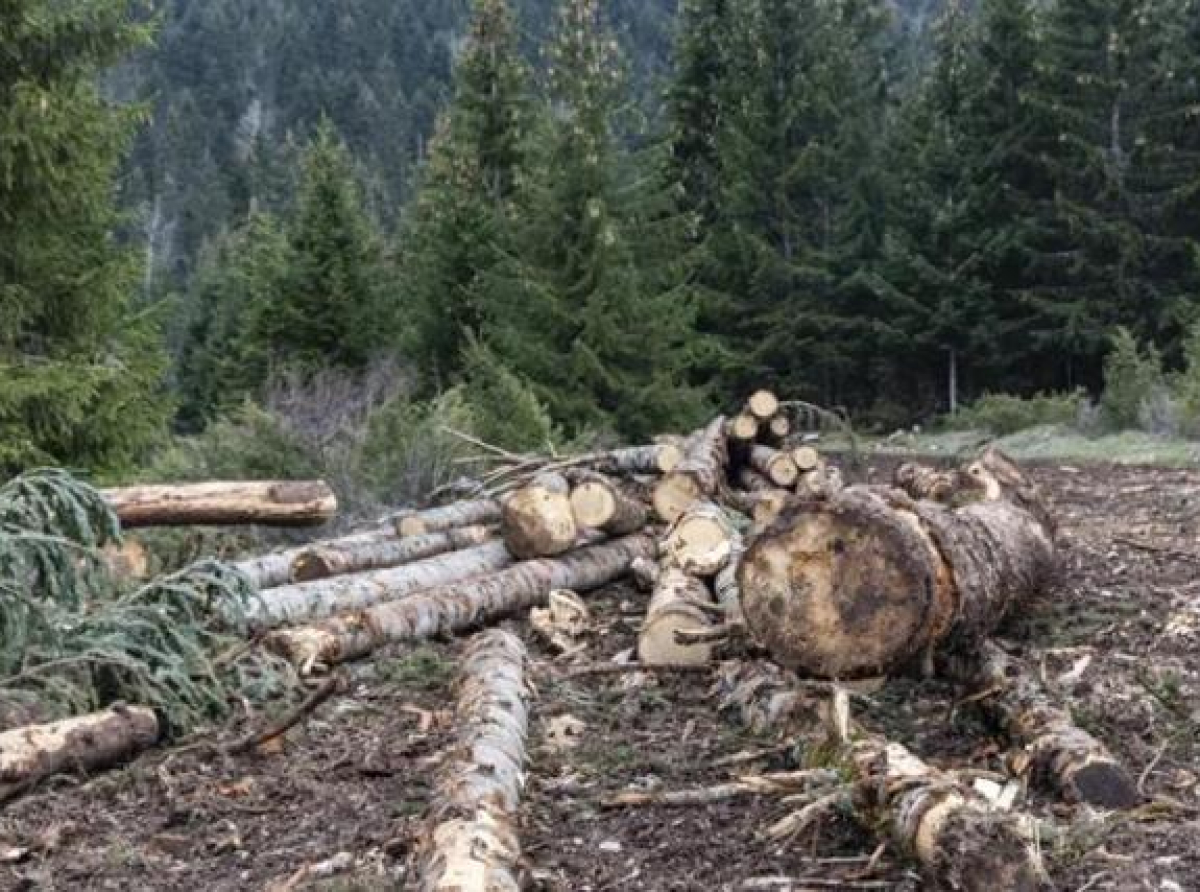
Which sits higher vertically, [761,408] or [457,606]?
[761,408]

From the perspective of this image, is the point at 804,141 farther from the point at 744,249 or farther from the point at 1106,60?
the point at 1106,60

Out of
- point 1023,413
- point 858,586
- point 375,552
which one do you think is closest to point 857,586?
point 858,586

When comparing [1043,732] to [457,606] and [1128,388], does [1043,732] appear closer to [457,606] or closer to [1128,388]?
[457,606]

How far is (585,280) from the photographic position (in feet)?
67.3

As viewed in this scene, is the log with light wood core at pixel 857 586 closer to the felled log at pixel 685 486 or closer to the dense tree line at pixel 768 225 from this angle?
the felled log at pixel 685 486

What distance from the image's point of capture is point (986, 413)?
21.8 meters

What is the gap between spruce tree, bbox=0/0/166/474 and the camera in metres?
11.4

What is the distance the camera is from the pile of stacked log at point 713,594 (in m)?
3.67

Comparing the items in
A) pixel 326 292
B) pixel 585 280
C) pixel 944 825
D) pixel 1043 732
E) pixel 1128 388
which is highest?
pixel 585 280

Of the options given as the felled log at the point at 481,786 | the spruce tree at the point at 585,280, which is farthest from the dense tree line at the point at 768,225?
the felled log at the point at 481,786

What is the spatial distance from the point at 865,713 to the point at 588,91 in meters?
16.7

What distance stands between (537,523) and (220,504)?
201 centimetres

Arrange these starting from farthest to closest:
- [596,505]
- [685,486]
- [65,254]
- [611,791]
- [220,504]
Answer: [65,254] < [685,486] < [596,505] < [220,504] < [611,791]

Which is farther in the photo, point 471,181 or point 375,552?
point 471,181
